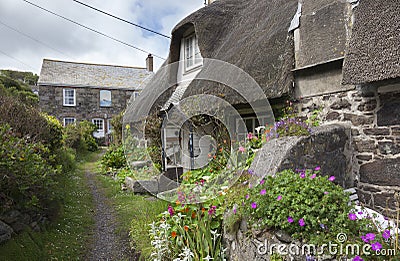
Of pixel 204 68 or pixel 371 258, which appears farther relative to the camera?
pixel 204 68

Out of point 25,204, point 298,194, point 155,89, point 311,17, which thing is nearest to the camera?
point 298,194

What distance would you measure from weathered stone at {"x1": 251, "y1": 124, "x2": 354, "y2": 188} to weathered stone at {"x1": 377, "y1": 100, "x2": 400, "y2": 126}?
0.46 meters

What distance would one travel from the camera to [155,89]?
10336 mm

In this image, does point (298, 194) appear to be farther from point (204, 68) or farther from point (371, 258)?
point (204, 68)

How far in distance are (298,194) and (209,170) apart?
3.06 meters

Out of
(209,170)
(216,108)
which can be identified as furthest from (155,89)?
(209,170)

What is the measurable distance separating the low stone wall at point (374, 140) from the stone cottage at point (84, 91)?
17487mm

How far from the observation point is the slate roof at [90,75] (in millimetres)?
20625

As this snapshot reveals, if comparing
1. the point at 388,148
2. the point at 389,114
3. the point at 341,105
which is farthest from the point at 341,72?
the point at 388,148

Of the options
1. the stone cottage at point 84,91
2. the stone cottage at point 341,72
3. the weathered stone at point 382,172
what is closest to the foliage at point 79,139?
the stone cottage at point 84,91

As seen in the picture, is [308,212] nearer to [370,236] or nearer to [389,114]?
[370,236]

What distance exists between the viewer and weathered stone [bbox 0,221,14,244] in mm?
→ 3217

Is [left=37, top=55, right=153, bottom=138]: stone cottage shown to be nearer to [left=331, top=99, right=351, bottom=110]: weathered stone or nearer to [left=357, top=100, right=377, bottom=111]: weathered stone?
[left=331, top=99, right=351, bottom=110]: weathered stone

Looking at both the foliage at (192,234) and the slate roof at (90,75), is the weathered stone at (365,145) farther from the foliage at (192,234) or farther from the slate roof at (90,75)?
the slate roof at (90,75)
